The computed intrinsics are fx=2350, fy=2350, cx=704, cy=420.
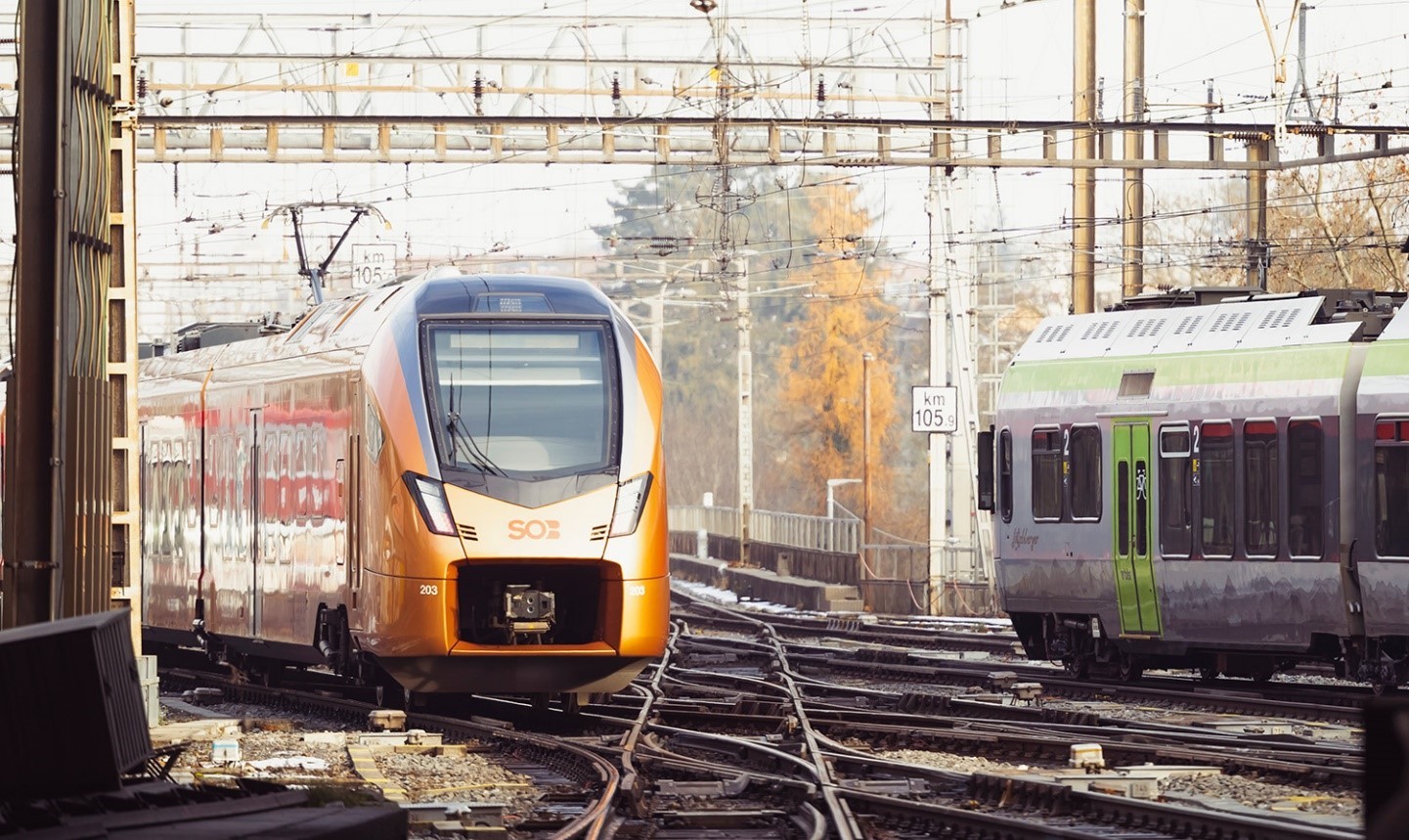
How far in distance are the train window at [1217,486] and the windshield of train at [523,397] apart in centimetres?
645

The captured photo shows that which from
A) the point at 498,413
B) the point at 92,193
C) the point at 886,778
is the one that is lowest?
the point at 886,778

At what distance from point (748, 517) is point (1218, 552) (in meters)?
29.0

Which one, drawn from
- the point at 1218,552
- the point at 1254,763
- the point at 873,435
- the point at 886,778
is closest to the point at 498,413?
the point at 886,778

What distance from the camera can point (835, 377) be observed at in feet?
265

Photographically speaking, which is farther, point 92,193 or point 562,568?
point 562,568

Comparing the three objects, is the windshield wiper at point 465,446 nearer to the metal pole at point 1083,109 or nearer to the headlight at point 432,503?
the headlight at point 432,503

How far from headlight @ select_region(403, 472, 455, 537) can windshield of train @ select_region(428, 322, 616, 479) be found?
22cm

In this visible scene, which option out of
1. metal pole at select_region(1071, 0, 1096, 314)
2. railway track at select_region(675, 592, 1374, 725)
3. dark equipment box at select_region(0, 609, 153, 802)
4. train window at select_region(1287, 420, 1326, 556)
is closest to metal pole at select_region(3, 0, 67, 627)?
dark equipment box at select_region(0, 609, 153, 802)

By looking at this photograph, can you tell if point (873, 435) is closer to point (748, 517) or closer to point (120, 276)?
point (748, 517)

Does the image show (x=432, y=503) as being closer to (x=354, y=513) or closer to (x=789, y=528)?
(x=354, y=513)

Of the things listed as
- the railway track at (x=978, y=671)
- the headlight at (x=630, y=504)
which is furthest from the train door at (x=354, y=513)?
the railway track at (x=978, y=671)

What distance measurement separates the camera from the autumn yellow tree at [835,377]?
8119 centimetres

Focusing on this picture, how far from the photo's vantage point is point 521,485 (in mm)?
16375

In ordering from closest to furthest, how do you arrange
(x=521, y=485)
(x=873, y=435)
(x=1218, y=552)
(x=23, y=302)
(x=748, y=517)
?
(x=23, y=302)
(x=521, y=485)
(x=1218, y=552)
(x=748, y=517)
(x=873, y=435)
